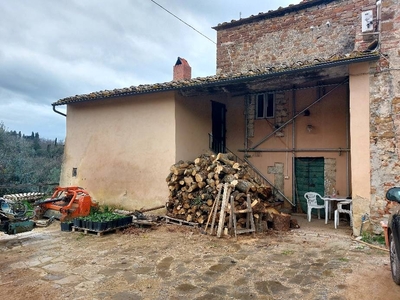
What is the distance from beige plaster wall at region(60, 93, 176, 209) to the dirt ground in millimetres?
2212

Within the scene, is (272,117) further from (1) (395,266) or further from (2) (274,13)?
(1) (395,266)

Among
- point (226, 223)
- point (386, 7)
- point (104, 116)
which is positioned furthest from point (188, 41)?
point (226, 223)

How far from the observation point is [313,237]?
20.6 ft

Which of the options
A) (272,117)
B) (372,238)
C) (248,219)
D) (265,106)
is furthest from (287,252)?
(265,106)

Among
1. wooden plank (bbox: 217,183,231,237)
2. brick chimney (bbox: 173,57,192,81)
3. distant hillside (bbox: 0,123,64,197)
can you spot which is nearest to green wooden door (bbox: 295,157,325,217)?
wooden plank (bbox: 217,183,231,237)

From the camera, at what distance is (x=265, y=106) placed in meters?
10.0

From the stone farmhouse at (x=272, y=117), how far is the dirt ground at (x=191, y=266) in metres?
1.68

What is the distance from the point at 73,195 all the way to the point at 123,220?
2107mm

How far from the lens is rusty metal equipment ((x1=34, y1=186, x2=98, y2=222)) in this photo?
7777mm

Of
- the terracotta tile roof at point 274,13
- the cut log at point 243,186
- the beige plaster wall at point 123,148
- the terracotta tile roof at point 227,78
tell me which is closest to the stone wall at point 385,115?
the terracotta tile roof at point 227,78

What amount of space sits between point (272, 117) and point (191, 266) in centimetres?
663

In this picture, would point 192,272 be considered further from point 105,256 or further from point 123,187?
point 123,187

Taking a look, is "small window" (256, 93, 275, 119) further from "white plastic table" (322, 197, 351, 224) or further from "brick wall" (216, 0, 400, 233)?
"white plastic table" (322, 197, 351, 224)

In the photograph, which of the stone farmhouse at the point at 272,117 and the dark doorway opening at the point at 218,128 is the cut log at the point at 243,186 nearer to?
the stone farmhouse at the point at 272,117
